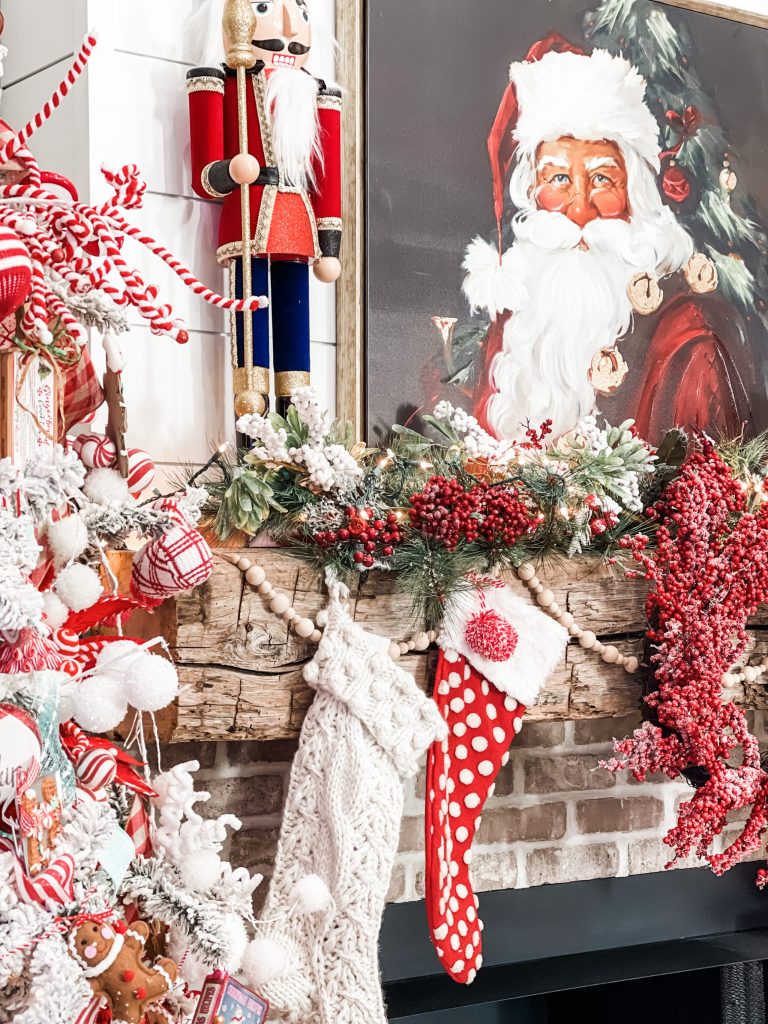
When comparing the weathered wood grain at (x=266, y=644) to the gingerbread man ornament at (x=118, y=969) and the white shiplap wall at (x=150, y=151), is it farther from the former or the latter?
the gingerbread man ornament at (x=118, y=969)

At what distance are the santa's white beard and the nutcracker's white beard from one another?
0.37m

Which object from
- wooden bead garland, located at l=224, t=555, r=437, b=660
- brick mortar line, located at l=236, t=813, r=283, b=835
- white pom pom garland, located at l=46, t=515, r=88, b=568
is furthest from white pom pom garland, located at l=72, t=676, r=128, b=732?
brick mortar line, located at l=236, t=813, r=283, b=835

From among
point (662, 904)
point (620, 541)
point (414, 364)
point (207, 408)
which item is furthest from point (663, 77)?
point (662, 904)

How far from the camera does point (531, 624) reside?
5.04 ft

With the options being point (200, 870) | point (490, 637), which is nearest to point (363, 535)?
point (490, 637)

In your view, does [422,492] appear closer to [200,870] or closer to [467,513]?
[467,513]

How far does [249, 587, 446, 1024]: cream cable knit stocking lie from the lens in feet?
4.49

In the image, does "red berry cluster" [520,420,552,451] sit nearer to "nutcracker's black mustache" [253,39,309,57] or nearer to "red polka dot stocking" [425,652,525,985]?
"red polka dot stocking" [425,652,525,985]

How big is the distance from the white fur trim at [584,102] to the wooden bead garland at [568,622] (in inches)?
25.5

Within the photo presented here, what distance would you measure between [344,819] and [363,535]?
0.32 m

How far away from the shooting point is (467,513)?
1429 millimetres

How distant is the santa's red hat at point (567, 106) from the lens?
176cm

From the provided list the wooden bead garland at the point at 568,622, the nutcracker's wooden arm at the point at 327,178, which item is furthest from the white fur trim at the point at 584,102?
the wooden bead garland at the point at 568,622

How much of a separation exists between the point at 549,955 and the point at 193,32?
1420 millimetres
